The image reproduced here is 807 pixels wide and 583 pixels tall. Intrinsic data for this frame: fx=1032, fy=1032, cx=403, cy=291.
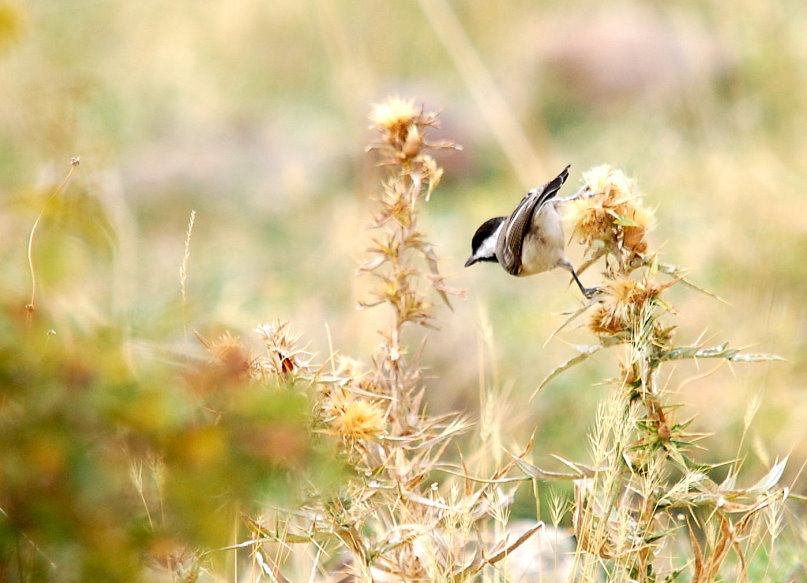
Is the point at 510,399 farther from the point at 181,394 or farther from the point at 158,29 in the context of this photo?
the point at 158,29

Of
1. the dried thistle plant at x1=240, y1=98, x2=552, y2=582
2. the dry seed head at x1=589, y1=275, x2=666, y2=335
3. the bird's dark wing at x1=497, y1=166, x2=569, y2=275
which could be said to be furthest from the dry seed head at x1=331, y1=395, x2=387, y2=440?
the bird's dark wing at x1=497, y1=166, x2=569, y2=275

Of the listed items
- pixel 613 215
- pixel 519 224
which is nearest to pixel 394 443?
pixel 613 215

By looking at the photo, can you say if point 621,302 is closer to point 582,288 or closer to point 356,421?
point 582,288

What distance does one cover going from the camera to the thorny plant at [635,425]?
1740mm

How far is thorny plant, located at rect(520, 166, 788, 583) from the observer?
174 cm

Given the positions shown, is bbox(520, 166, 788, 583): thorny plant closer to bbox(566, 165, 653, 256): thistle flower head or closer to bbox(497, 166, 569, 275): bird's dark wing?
bbox(566, 165, 653, 256): thistle flower head

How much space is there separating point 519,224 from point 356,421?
0.98 meters

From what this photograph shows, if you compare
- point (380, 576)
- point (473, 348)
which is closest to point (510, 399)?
point (473, 348)

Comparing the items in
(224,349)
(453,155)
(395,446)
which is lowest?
(453,155)

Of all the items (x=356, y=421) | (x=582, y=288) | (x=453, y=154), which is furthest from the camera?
(x=453, y=154)

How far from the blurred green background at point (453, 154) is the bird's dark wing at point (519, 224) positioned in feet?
1.27

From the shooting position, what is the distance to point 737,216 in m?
5.52

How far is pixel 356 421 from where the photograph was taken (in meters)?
1.70

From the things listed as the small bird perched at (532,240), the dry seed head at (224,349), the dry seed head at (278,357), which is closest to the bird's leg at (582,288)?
the small bird perched at (532,240)
